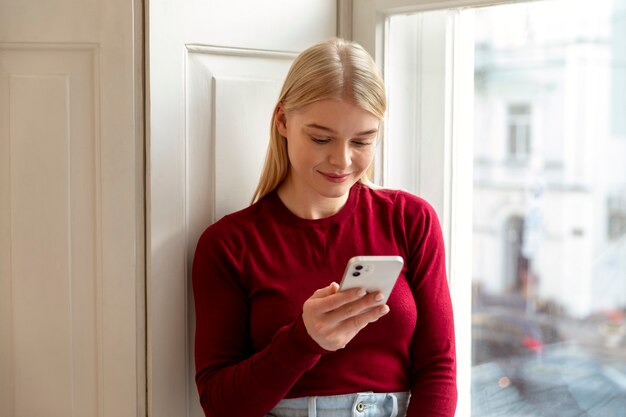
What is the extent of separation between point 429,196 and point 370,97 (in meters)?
0.38

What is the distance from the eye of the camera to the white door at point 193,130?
1534 millimetres

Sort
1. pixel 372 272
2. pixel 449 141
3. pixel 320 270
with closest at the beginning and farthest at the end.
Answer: pixel 372 272 < pixel 320 270 < pixel 449 141

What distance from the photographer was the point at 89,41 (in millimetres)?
1506

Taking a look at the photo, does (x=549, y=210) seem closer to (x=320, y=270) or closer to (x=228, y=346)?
(x=320, y=270)

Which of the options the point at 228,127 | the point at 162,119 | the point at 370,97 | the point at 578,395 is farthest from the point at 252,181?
the point at 578,395

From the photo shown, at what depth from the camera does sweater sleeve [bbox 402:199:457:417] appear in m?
1.51

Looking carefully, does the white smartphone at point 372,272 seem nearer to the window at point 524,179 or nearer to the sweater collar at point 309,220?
the sweater collar at point 309,220

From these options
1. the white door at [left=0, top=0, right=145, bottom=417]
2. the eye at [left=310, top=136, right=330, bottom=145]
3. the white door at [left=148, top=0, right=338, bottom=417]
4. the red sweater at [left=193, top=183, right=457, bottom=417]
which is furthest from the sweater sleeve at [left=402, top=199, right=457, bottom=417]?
the white door at [left=0, top=0, right=145, bottom=417]

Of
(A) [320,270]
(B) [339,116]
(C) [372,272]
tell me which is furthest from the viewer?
(A) [320,270]

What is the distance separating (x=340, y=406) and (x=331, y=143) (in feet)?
1.47

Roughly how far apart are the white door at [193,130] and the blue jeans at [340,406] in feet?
0.74

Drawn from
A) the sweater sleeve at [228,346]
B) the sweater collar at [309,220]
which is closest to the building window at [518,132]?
the sweater collar at [309,220]

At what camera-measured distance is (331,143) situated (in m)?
1.45

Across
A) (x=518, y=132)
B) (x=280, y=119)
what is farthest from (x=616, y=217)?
(x=280, y=119)
